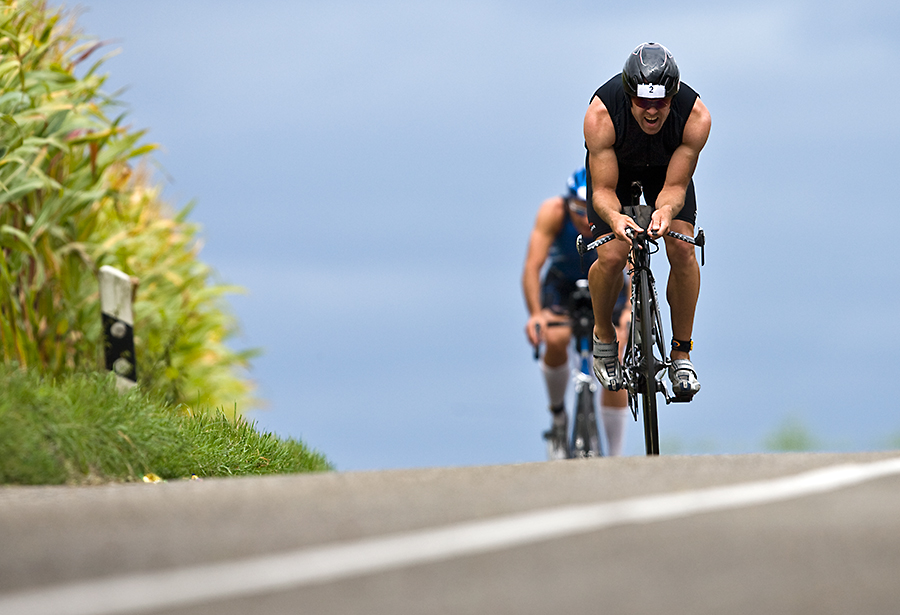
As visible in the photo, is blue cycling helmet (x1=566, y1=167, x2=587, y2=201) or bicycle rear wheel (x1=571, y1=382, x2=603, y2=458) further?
blue cycling helmet (x1=566, y1=167, x2=587, y2=201)

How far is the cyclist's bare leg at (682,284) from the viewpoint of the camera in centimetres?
712

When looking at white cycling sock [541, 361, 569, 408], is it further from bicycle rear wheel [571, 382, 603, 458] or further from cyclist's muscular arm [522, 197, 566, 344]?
bicycle rear wheel [571, 382, 603, 458]

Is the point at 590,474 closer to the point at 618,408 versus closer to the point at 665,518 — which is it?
the point at 665,518

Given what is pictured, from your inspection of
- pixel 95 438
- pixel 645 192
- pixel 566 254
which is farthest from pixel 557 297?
pixel 95 438

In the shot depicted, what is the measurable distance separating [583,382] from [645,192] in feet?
8.08

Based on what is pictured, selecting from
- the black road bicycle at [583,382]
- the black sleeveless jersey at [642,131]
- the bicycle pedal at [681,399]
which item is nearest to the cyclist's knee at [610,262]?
the black sleeveless jersey at [642,131]

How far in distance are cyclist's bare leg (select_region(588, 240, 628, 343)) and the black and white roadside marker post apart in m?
3.54

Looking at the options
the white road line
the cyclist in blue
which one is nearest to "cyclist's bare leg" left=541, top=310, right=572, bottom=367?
the cyclist in blue

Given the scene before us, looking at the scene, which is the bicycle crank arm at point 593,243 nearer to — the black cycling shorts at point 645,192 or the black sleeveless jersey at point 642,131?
the black cycling shorts at point 645,192

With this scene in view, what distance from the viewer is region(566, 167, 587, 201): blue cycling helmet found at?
972 centimetres

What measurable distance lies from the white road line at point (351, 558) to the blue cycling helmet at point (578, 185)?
18.4 feet

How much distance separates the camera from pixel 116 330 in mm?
9070

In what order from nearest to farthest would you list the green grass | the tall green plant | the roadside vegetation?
the green grass
the roadside vegetation
the tall green plant

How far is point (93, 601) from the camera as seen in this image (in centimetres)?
278
